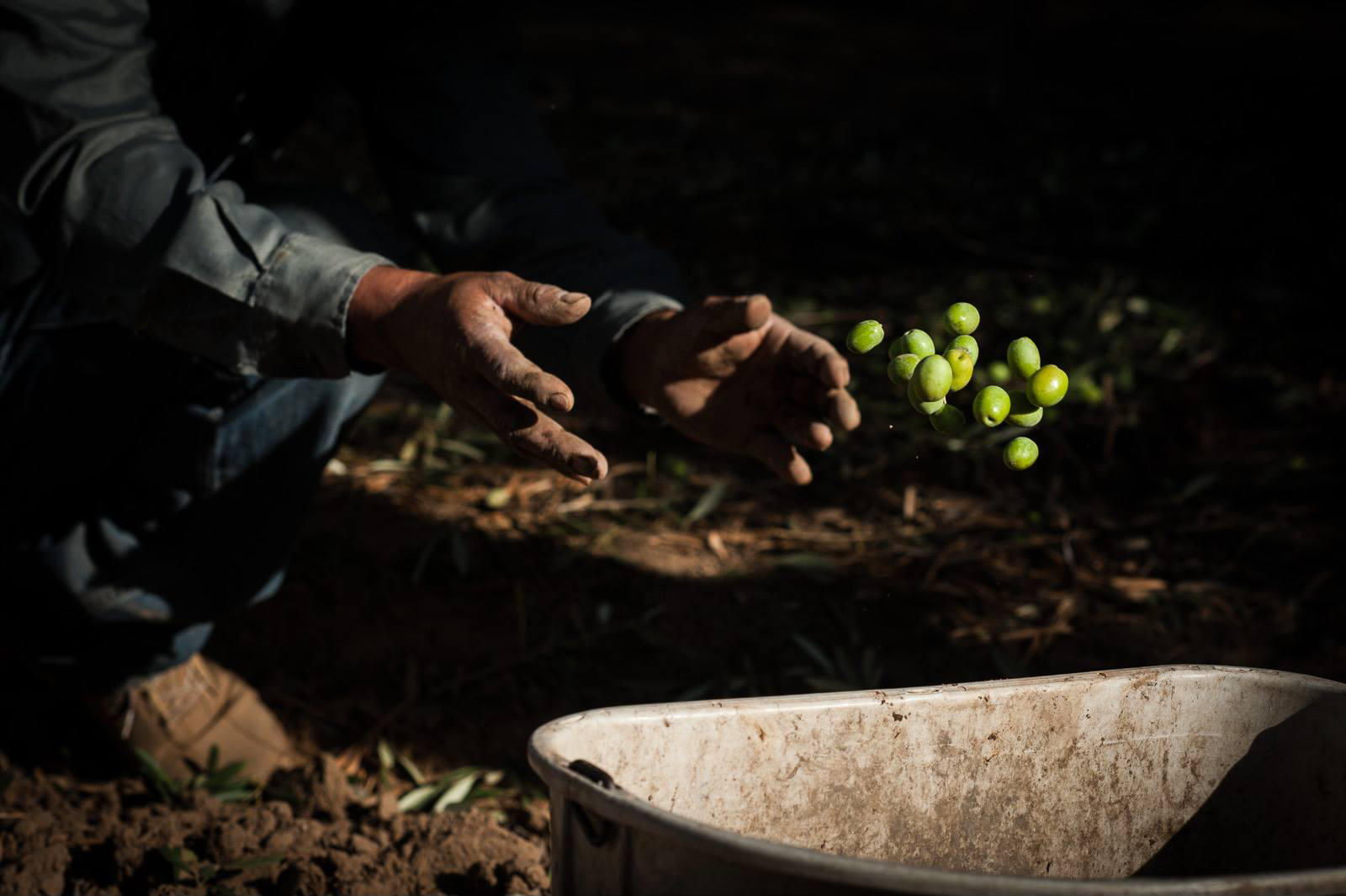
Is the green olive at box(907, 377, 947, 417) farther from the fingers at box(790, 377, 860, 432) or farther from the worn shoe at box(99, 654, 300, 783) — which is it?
the worn shoe at box(99, 654, 300, 783)

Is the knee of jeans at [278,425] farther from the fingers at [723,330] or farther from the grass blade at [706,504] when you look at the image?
the grass blade at [706,504]

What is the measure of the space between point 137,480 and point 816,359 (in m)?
1.00

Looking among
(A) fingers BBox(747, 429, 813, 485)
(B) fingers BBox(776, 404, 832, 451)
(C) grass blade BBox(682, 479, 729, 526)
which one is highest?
(B) fingers BBox(776, 404, 832, 451)

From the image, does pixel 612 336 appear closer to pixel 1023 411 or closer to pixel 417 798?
pixel 1023 411

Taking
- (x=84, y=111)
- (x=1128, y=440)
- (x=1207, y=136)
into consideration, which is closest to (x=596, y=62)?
(x=1207, y=136)

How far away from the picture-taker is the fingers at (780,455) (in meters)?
1.57

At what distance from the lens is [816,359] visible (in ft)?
4.85

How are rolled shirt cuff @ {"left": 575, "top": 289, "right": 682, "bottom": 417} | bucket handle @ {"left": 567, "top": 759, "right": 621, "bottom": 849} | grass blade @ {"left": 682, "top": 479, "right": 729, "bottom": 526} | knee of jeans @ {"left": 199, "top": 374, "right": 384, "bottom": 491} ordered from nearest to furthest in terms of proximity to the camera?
1. bucket handle @ {"left": 567, "top": 759, "right": 621, "bottom": 849}
2. rolled shirt cuff @ {"left": 575, "top": 289, "right": 682, "bottom": 417}
3. knee of jeans @ {"left": 199, "top": 374, "right": 384, "bottom": 491}
4. grass blade @ {"left": 682, "top": 479, "right": 729, "bottom": 526}

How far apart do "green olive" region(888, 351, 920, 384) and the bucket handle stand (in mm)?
545

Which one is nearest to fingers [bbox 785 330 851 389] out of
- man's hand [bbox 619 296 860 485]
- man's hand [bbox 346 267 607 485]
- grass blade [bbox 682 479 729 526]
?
man's hand [bbox 619 296 860 485]

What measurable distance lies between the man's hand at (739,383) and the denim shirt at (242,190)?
0.07 meters

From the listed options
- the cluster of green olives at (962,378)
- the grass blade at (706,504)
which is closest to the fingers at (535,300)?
the cluster of green olives at (962,378)

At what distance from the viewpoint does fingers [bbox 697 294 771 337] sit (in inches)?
54.6

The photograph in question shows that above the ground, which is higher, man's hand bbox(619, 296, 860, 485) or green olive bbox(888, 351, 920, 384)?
green olive bbox(888, 351, 920, 384)
